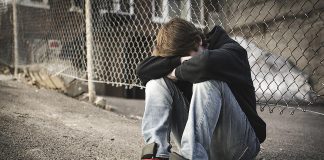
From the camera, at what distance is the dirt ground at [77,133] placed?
2449mm

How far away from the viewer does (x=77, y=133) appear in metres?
2.99

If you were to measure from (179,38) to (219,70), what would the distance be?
0.36 metres

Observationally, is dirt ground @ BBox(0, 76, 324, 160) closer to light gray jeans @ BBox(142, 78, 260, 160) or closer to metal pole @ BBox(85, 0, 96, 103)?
metal pole @ BBox(85, 0, 96, 103)

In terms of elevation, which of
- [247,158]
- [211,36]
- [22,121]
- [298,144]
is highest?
[211,36]

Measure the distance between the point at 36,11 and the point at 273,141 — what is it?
213 inches

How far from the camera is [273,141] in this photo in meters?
3.27

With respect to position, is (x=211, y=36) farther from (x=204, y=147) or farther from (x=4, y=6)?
(x=4, y=6)

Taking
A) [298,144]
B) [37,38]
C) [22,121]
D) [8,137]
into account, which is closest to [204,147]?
[8,137]

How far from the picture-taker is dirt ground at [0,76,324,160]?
2.45m

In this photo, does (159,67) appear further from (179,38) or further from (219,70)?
(219,70)

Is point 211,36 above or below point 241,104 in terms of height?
above

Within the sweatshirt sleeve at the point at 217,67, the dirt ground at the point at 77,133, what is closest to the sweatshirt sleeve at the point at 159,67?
the sweatshirt sleeve at the point at 217,67

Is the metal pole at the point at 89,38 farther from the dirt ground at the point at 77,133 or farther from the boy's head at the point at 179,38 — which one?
the boy's head at the point at 179,38

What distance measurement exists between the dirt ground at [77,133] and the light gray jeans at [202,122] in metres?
0.69
